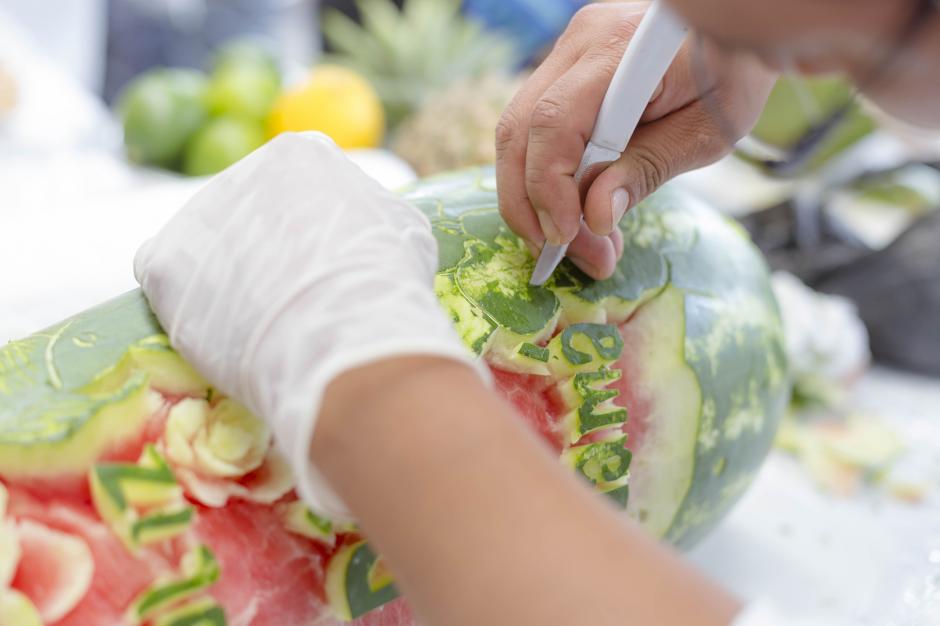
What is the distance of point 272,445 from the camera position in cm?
50

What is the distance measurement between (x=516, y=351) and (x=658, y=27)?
215 millimetres

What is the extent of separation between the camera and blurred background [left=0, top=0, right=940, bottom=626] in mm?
864

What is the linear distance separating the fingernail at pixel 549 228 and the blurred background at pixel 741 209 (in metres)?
0.17

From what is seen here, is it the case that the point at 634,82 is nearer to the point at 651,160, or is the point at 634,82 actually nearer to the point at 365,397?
the point at 651,160

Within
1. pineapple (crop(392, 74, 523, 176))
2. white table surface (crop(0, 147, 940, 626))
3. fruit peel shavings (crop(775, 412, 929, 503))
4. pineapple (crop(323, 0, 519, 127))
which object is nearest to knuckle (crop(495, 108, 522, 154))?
white table surface (crop(0, 147, 940, 626))

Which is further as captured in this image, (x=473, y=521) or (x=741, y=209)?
(x=741, y=209)

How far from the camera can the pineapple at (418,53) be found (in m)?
1.78

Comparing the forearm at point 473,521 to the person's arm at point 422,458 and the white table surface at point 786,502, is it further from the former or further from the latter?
the white table surface at point 786,502

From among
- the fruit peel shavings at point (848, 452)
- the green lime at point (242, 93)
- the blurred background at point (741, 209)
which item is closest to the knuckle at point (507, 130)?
the blurred background at point (741, 209)

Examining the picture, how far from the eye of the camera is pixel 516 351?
0.58 m

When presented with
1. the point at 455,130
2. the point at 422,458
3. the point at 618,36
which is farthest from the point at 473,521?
the point at 455,130

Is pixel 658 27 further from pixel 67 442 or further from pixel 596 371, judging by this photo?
pixel 67 442

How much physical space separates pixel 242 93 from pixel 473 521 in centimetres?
130

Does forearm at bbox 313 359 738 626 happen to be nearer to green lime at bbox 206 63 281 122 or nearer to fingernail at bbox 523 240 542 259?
fingernail at bbox 523 240 542 259
